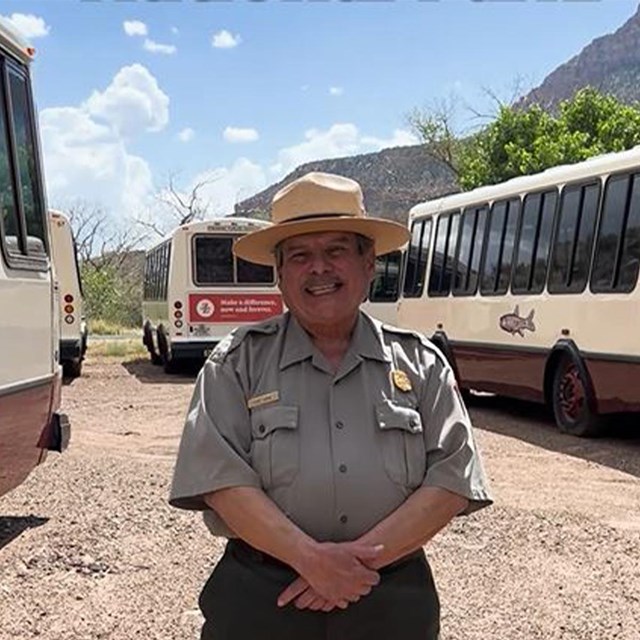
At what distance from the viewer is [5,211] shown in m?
5.21

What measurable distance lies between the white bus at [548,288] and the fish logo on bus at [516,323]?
1 centimetres

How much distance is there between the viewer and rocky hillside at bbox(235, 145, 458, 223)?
5162 centimetres

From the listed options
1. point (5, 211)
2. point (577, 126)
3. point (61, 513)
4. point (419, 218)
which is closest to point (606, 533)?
point (61, 513)

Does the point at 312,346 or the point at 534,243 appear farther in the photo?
the point at 534,243

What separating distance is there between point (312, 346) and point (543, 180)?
832 centimetres

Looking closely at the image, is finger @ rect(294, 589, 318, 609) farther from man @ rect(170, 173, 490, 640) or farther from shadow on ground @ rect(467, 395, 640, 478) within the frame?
shadow on ground @ rect(467, 395, 640, 478)

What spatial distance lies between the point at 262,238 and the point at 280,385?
1.43ft

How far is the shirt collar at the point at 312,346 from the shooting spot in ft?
8.40

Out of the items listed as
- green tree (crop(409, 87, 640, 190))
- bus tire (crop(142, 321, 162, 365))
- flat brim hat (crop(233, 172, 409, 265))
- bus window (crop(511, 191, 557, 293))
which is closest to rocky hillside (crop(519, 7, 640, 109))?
green tree (crop(409, 87, 640, 190))

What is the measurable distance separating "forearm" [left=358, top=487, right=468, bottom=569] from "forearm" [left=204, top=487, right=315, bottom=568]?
0.52 feet

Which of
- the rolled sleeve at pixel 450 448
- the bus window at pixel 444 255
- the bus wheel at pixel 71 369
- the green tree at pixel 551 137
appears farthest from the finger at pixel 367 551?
the green tree at pixel 551 137

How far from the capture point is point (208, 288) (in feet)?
55.3

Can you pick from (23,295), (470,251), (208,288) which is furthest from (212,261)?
(23,295)

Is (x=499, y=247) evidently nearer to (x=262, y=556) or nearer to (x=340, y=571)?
(x=262, y=556)
